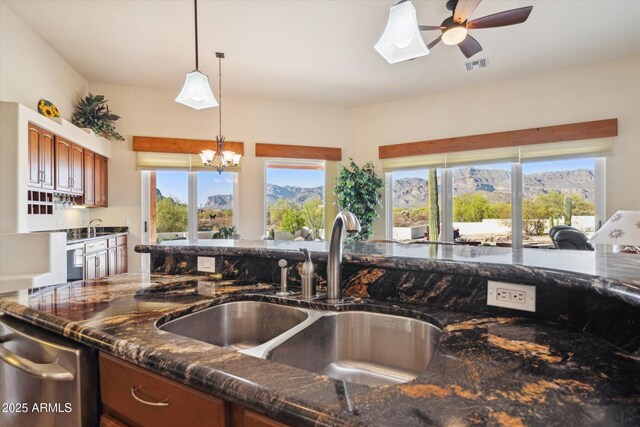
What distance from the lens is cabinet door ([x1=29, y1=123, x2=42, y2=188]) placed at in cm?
317

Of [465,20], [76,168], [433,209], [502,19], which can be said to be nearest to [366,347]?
[465,20]

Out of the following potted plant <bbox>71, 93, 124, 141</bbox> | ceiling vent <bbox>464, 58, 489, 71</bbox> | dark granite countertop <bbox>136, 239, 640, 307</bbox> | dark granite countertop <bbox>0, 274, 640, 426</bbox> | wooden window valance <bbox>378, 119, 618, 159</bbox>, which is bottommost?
dark granite countertop <bbox>0, 274, 640, 426</bbox>

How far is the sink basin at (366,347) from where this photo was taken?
1003 millimetres

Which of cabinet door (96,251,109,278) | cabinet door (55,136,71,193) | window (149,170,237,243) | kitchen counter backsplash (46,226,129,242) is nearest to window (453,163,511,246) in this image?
window (149,170,237,243)

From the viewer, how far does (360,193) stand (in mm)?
5270

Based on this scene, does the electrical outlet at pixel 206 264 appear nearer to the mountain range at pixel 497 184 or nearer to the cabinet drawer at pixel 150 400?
the cabinet drawer at pixel 150 400

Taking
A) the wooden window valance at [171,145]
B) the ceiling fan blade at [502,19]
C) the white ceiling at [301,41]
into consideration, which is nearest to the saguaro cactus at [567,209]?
the white ceiling at [301,41]

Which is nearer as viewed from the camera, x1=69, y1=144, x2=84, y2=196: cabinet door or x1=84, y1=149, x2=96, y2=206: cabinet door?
x1=69, y1=144, x2=84, y2=196: cabinet door

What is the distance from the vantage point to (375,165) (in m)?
5.70

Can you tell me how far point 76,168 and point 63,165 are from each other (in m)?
0.27

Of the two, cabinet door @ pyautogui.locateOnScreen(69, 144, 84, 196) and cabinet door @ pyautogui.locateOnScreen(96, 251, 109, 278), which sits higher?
cabinet door @ pyautogui.locateOnScreen(69, 144, 84, 196)

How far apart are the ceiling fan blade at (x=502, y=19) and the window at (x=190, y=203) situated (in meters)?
3.99

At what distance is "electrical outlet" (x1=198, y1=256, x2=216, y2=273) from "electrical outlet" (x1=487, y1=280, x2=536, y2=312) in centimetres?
122

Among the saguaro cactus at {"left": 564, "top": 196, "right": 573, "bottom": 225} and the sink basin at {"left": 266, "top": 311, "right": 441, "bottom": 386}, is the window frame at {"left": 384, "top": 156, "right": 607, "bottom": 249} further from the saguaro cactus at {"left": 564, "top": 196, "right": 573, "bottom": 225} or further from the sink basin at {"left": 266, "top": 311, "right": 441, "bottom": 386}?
the sink basin at {"left": 266, "top": 311, "right": 441, "bottom": 386}
